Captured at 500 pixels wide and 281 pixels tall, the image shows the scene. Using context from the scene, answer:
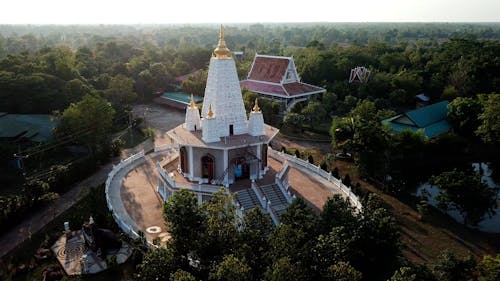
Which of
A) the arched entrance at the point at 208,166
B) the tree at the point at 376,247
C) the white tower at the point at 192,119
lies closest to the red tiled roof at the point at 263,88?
the white tower at the point at 192,119

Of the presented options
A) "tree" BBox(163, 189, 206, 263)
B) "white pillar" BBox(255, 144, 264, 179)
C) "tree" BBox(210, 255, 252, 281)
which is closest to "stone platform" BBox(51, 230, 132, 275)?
"tree" BBox(163, 189, 206, 263)

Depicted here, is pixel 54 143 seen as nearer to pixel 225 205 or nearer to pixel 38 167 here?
pixel 38 167

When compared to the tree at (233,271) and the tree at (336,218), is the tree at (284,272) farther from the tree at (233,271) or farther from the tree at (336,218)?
the tree at (336,218)

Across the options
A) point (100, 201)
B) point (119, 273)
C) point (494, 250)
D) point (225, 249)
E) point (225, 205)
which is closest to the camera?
point (225, 249)

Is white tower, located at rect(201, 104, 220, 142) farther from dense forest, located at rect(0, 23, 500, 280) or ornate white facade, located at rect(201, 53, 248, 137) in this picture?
dense forest, located at rect(0, 23, 500, 280)

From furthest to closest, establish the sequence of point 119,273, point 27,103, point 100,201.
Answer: point 27,103
point 100,201
point 119,273

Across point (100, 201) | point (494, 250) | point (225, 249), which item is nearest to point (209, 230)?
point (225, 249)

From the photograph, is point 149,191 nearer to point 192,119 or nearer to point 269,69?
point 192,119
